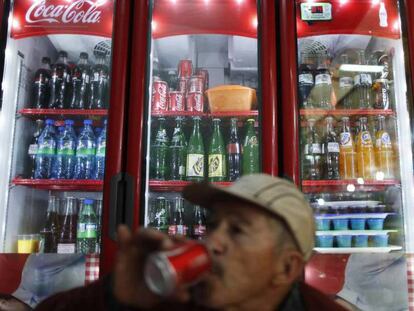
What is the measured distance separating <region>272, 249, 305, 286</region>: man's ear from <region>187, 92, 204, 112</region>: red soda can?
1.54 metres

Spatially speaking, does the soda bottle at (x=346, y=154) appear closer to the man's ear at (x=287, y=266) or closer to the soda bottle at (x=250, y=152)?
the soda bottle at (x=250, y=152)

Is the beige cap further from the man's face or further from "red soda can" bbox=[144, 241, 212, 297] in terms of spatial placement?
"red soda can" bbox=[144, 241, 212, 297]

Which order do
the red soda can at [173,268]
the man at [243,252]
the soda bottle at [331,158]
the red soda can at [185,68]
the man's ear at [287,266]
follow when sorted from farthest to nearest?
the red soda can at [185,68] < the soda bottle at [331,158] < the man's ear at [287,266] < the man at [243,252] < the red soda can at [173,268]

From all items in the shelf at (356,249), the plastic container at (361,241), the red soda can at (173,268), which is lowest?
the shelf at (356,249)

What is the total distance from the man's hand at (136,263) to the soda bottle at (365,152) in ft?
5.70

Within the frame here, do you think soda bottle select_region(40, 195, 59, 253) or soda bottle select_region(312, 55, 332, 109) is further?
soda bottle select_region(312, 55, 332, 109)

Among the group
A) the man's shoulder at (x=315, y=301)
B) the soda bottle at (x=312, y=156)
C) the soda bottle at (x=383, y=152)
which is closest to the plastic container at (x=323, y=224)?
the soda bottle at (x=312, y=156)

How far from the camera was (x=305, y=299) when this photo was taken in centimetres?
116

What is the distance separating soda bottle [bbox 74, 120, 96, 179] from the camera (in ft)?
7.70

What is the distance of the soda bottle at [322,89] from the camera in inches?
94.9

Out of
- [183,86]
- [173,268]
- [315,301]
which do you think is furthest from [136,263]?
[183,86]

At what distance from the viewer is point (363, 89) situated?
2416 millimetres

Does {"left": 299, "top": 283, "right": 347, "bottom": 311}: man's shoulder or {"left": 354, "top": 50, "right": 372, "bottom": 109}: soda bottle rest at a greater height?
{"left": 354, "top": 50, "right": 372, "bottom": 109}: soda bottle

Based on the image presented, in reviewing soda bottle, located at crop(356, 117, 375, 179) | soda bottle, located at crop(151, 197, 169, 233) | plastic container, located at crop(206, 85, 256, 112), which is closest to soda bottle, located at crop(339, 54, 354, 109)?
soda bottle, located at crop(356, 117, 375, 179)
